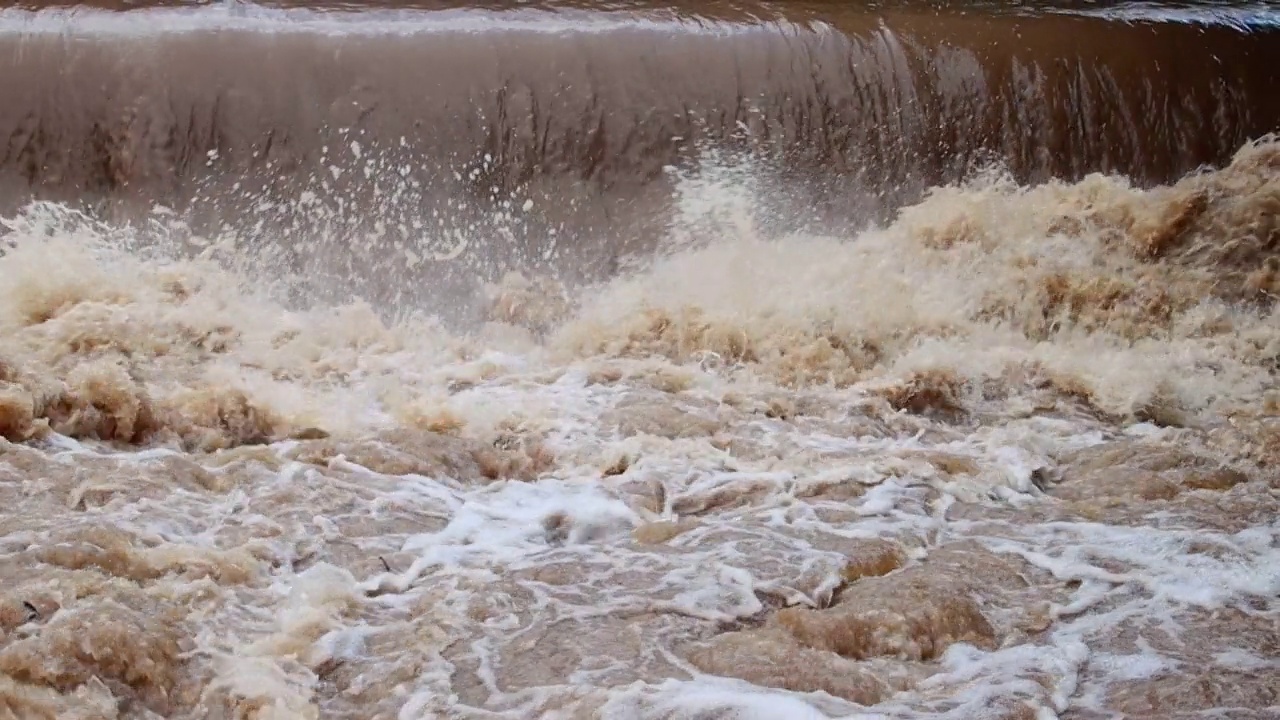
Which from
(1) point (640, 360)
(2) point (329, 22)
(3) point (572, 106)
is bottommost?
(1) point (640, 360)

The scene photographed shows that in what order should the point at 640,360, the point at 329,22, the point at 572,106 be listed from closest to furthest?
the point at 640,360 < the point at 572,106 < the point at 329,22

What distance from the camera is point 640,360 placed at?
4.62 m

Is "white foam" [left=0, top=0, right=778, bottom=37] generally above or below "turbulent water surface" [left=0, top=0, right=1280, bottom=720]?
above

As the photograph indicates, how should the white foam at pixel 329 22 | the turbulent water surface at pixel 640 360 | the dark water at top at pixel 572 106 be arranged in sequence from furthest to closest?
the white foam at pixel 329 22, the dark water at top at pixel 572 106, the turbulent water surface at pixel 640 360

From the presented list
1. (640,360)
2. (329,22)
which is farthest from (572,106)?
(640,360)

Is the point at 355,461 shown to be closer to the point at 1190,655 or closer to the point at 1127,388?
the point at 1190,655

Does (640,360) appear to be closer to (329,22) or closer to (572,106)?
(572,106)

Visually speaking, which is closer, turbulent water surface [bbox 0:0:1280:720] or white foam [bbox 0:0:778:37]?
turbulent water surface [bbox 0:0:1280:720]

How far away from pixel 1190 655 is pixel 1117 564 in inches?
17.8

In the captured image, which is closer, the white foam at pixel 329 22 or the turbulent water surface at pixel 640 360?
the turbulent water surface at pixel 640 360

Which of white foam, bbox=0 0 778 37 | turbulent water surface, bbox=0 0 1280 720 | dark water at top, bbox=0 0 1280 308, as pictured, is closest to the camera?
turbulent water surface, bbox=0 0 1280 720

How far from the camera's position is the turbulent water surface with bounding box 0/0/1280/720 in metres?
2.53

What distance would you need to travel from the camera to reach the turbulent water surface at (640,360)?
8.30ft

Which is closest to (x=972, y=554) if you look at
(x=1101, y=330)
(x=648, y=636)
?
(x=648, y=636)
